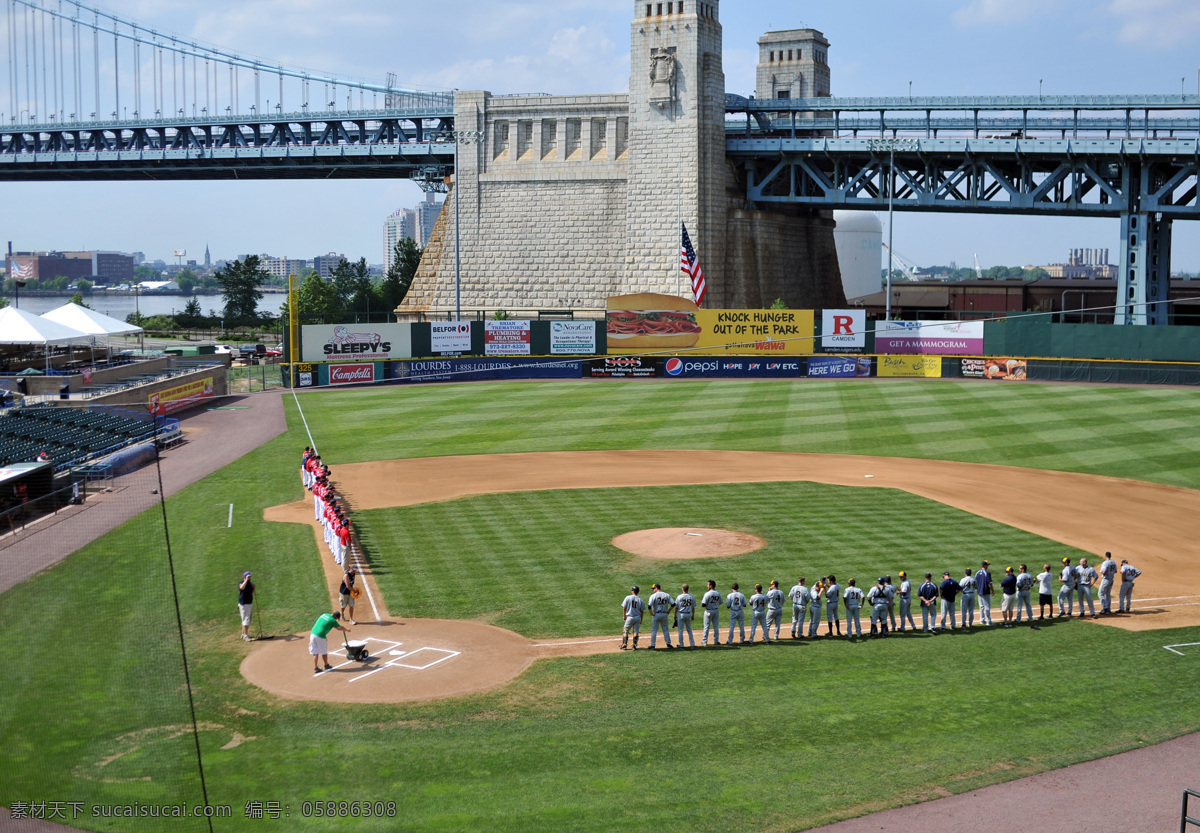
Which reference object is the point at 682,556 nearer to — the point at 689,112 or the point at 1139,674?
the point at 1139,674

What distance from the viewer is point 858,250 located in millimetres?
113625

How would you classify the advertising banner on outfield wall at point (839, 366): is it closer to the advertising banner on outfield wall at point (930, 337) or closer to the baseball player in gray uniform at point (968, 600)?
the advertising banner on outfield wall at point (930, 337)

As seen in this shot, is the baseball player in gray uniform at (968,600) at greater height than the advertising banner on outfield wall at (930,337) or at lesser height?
lesser

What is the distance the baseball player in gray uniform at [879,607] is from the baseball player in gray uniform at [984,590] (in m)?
2.00

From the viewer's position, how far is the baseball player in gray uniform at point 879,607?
66.1ft

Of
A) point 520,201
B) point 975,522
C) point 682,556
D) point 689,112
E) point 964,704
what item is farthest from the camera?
point 520,201

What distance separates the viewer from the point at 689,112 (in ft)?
231

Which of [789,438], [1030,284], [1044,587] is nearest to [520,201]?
[789,438]

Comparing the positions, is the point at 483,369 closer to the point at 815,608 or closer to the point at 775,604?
the point at 815,608

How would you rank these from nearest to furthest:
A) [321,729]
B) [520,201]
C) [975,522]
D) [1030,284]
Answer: [321,729], [975,522], [520,201], [1030,284]

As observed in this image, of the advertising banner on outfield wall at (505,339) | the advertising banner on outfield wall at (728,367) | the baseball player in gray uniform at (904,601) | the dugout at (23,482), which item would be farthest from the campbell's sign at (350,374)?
the baseball player in gray uniform at (904,601)

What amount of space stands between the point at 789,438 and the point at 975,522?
575 inches

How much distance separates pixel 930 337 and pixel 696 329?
12772 mm

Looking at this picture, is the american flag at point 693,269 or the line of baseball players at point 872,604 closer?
the line of baseball players at point 872,604
